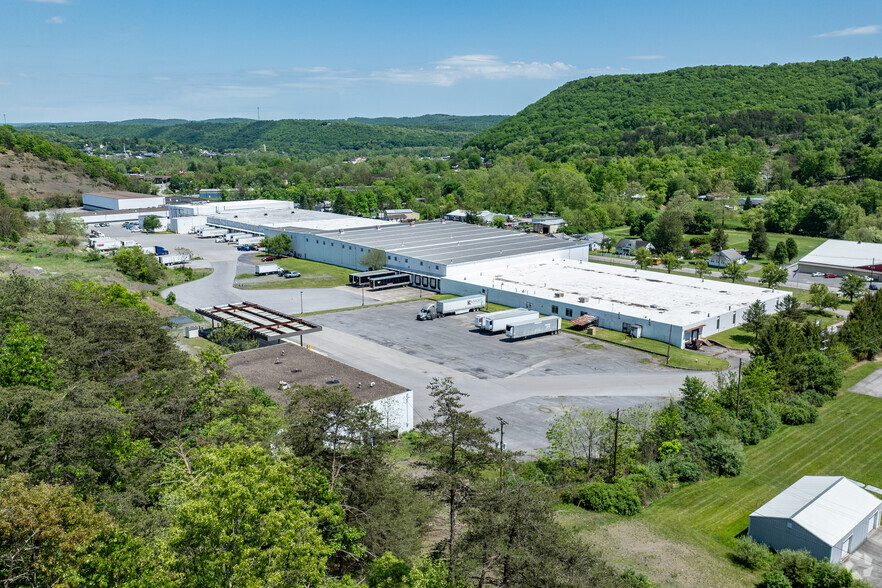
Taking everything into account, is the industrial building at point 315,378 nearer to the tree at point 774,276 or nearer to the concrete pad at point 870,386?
the concrete pad at point 870,386

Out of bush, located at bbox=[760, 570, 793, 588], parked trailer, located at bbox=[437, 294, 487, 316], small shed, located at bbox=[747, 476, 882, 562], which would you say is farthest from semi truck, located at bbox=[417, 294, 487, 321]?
bush, located at bbox=[760, 570, 793, 588]

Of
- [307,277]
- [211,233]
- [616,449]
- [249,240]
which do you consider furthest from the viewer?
[211,233]

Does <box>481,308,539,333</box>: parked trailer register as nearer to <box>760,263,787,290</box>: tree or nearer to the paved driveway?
<box>760,263,787,290</box>: tree

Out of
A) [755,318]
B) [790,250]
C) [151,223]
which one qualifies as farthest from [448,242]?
[151,223]

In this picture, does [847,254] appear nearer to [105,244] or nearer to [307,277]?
[307,277]

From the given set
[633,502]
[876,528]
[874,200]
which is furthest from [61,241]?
[874,200]

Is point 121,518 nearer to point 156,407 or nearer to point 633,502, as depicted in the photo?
point 156,407
